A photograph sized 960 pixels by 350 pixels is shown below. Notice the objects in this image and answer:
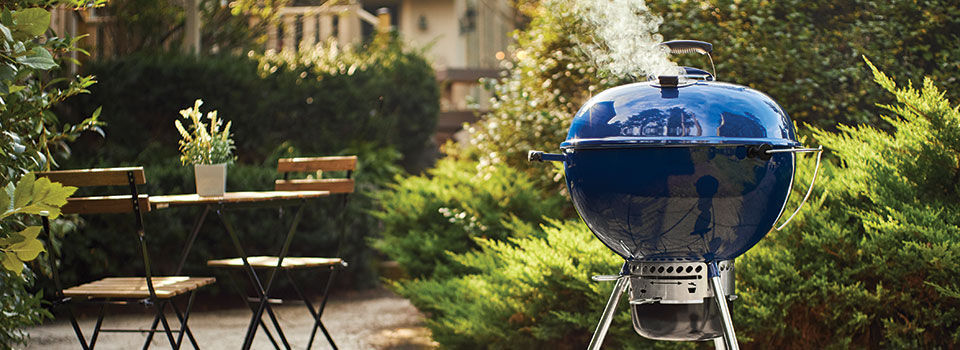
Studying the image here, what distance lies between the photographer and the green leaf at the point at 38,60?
2.70m

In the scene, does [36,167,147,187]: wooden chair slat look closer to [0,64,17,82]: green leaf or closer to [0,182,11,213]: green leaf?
[0,64,17,82]: green leaf

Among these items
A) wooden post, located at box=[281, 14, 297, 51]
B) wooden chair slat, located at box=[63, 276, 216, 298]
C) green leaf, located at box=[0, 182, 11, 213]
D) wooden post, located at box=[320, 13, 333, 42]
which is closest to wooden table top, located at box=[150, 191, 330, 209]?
wooden chair slat, located at box=[63, 276, 216, 298]

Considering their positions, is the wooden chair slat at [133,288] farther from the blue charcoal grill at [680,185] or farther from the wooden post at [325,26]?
the wooden post at [325,26]

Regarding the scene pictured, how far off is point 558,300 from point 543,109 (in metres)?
2.05

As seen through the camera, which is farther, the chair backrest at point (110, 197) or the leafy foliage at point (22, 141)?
the chair backrest at point (110, 197)

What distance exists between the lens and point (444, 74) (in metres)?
14.8

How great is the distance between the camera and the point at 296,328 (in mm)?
6246

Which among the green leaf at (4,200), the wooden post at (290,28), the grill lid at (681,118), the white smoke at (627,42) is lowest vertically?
the green leaf at (4,200)

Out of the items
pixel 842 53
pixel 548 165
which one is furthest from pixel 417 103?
pixel 842 53

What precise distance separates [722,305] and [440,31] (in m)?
15.5

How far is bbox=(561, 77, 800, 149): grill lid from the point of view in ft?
8.40

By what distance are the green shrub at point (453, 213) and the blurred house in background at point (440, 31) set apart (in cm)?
428

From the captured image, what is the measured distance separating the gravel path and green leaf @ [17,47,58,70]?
299cm

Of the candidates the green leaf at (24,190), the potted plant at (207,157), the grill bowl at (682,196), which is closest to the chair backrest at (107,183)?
the potted plant at (207,157)
